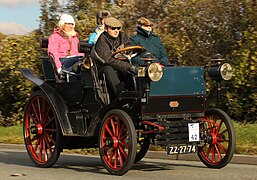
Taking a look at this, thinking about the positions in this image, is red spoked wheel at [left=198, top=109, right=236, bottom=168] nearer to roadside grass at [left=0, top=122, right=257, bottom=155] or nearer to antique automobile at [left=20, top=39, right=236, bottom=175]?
antique automobile at [left=20, top=39, right=236, bottom=175]

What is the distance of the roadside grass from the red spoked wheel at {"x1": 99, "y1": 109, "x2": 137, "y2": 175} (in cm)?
248

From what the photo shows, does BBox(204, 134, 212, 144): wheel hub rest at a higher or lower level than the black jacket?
lower

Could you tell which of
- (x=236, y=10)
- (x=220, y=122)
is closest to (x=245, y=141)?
(x=220, y=122)

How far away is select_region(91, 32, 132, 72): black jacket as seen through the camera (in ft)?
29.4

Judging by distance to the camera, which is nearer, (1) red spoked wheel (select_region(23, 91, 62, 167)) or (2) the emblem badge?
(2) the emblem badge

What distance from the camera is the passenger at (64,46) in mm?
10172

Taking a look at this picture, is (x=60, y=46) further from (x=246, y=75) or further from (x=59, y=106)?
(x=246, y=75)

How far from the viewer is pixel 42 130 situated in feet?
33.8

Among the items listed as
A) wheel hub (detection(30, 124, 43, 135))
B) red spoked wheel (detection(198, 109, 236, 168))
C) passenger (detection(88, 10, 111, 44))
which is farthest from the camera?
passenger (detection(88, 10, 111, 44))

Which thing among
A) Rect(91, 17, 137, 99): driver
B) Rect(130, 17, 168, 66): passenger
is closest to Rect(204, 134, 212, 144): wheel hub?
Rect(130, 17, 168, 66): passenger

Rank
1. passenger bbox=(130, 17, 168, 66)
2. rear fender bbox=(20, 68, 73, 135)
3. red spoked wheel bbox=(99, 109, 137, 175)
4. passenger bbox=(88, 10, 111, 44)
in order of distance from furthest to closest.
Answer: passenger bbox=(88, 10, 111, 44)
passenger bbox=(130, 17, 168, 66)
rear fender bbox=(20, 68, 73, 135)
red spoked wheel bbox=(99, 109, 137, 175)

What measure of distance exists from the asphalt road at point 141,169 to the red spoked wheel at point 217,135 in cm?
15

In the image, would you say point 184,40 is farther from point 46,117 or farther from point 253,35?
point 46,117

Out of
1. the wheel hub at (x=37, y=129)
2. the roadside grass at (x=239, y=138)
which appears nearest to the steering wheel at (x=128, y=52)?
the wheel hub at (x=37, y=129)
